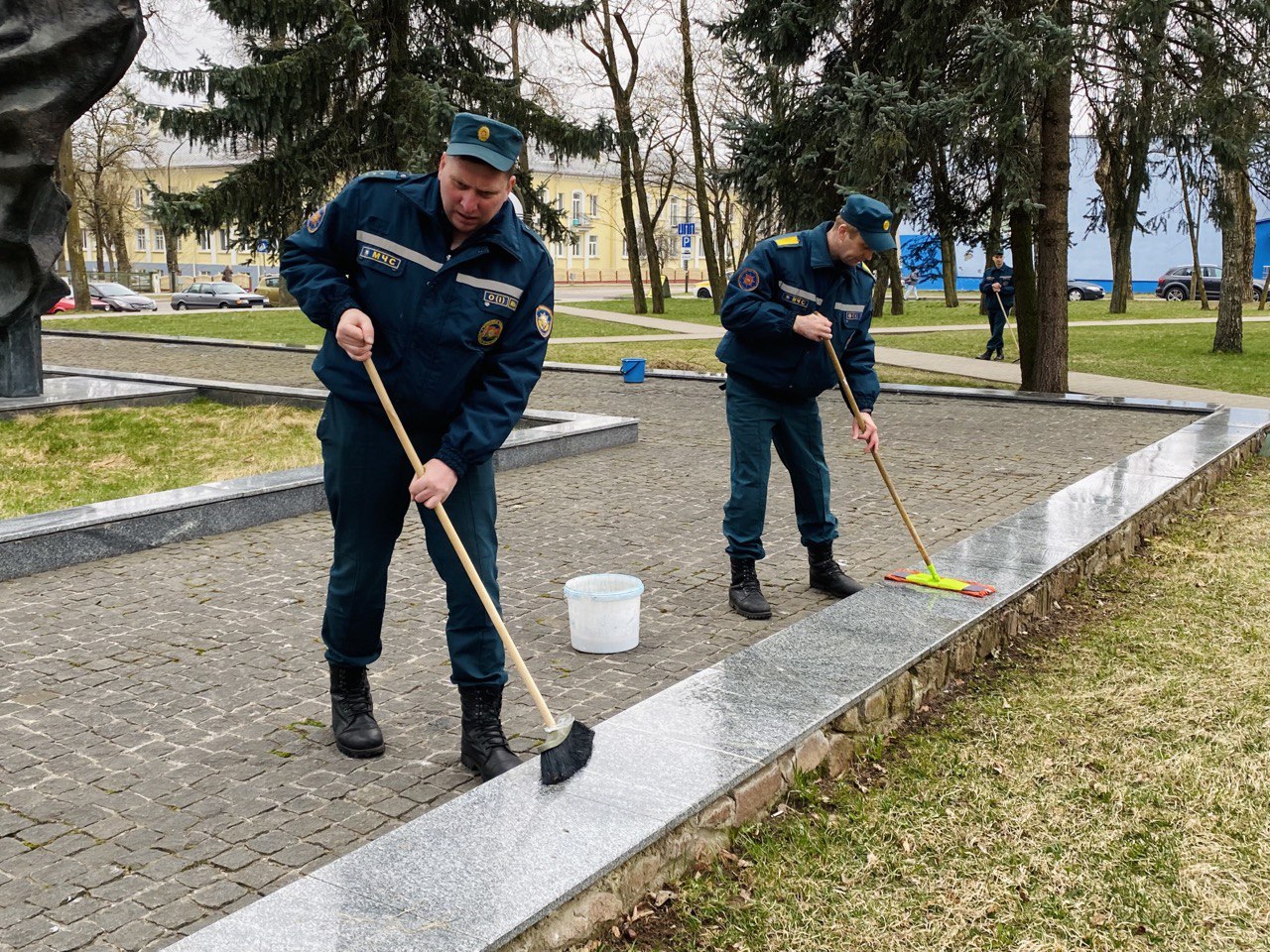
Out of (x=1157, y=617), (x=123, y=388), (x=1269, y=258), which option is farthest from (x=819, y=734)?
(x=1269, y=258)

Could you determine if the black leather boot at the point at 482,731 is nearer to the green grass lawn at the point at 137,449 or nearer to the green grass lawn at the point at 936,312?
the green grass lawn at the point at 137,449

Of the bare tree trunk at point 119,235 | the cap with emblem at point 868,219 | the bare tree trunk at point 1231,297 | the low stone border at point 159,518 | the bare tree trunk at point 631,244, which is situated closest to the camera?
the cap with emblem at point 868,219

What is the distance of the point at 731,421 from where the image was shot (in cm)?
560

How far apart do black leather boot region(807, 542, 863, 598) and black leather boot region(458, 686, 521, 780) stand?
244cm

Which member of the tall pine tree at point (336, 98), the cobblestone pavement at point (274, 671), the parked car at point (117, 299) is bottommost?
the cobblestone pavement at point (274, 671)

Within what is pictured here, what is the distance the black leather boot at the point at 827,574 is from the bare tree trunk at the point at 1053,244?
8923mm

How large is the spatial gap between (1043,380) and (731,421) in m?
9.78

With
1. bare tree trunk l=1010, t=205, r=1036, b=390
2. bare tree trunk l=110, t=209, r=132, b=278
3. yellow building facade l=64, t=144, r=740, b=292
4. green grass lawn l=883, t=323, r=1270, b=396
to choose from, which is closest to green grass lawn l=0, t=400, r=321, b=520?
bare tree trunk l=1010, t=205, r=1036, b=390

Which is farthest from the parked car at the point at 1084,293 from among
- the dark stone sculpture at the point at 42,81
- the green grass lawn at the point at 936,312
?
the dark stone sculpture at the point at 42,81

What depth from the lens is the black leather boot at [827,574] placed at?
581 centimetres

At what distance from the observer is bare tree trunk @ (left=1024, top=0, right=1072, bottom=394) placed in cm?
1341

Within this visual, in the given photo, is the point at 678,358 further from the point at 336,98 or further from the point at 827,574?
the point at 827,574

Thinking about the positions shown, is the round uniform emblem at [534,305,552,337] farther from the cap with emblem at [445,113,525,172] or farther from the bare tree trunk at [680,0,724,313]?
the bare tree trunk at [680,0,724,313]

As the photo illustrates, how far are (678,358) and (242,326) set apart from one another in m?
11.8
